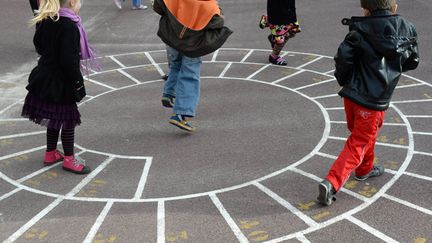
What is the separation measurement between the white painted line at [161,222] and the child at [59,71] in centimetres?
98

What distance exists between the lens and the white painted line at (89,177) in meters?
4.50

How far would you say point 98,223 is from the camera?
157 inches

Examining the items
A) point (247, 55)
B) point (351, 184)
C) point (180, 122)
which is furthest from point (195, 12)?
point (247, 55)

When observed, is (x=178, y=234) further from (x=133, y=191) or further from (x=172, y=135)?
(x=172, y=135)

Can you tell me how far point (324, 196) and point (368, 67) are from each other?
106 cm

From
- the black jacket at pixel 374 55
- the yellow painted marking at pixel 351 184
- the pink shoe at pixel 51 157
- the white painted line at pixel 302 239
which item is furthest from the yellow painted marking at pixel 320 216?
the pink shoe at pixel 51 157

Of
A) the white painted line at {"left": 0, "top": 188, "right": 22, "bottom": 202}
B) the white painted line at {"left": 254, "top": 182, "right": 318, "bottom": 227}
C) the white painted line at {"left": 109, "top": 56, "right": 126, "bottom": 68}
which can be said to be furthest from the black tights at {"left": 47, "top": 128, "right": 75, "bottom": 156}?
the white painted line at {"left": 109, "top": 56, "right": 126, "bottom": 68}

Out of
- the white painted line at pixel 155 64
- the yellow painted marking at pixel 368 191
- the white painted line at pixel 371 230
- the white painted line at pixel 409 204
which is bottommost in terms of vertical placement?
the white painted line at pixel 371 230

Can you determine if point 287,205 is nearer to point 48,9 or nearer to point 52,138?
point 52,138

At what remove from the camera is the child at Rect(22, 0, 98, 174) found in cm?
436

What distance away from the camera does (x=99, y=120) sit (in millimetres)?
6137

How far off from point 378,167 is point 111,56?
218 inches

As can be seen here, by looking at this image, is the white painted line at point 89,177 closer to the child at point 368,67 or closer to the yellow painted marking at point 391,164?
the child at point 368,67

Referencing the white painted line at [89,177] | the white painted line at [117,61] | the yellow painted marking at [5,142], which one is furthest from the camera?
the white painted line at [117,61]
